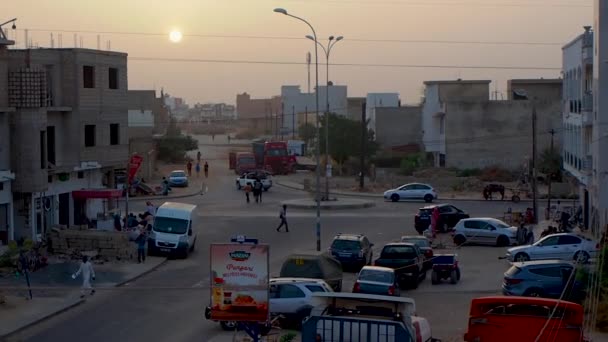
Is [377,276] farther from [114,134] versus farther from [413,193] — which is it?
[413,193]

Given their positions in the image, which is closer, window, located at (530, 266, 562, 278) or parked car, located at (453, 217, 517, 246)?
window, located at (530, 266, 562, 278)

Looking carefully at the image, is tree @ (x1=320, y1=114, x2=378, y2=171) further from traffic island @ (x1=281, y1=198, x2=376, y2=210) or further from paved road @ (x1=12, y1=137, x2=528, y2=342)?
paved road @ (x1=12, y1=137, x2=528, y2=342)

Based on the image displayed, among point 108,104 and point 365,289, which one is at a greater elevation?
point 108,104

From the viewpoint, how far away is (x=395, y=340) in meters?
15.4

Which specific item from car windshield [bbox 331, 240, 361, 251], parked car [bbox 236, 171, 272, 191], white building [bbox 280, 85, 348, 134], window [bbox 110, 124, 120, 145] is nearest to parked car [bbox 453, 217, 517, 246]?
car windshield [bbox 331, 240, 361, 251]

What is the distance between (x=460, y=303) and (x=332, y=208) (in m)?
27.7

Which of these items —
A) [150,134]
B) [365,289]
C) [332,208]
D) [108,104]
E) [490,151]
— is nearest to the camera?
[365,289]

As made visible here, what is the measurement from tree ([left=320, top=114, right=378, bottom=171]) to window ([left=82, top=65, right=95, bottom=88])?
40417 mm

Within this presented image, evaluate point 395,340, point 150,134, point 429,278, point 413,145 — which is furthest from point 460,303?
point 413,145

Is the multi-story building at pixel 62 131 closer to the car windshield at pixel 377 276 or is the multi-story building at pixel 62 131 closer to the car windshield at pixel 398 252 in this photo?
the car windshield at pixel 398 252

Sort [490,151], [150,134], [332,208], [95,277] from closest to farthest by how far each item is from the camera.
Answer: [95,277], [332,208], [490,151], [150,134]

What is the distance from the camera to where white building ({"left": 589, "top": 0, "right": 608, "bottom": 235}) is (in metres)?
40.2

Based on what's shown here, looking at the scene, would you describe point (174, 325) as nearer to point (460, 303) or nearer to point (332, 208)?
point (460, 303)

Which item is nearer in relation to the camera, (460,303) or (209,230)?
(460,303)
